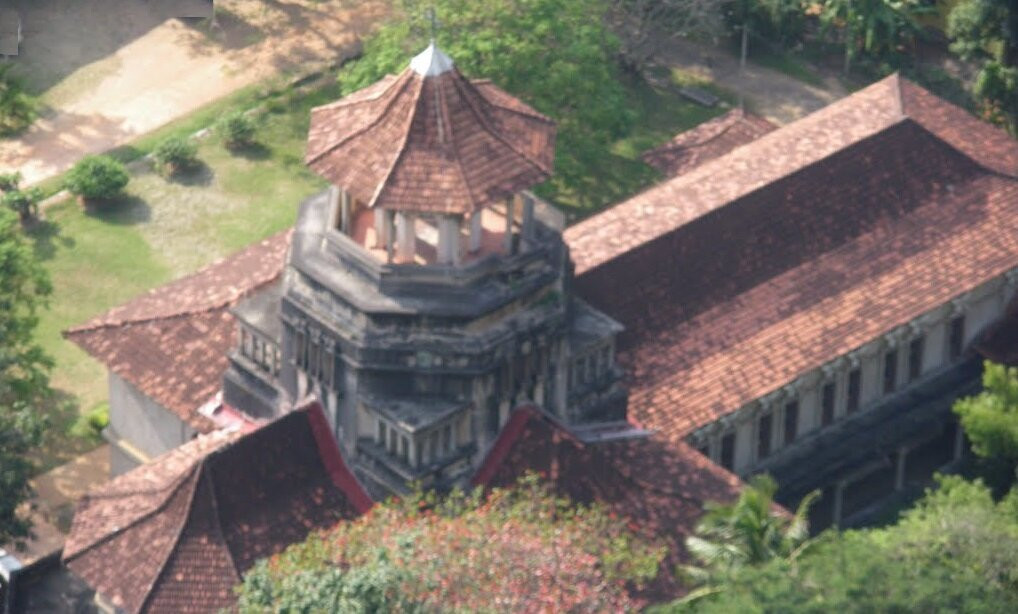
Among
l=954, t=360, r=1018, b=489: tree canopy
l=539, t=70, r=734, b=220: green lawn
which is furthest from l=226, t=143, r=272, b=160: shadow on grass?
l=954, t=360, r=1018, b=489: tree canopy

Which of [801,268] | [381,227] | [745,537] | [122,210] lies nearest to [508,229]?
[381,227]

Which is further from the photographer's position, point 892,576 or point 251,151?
point 251,151

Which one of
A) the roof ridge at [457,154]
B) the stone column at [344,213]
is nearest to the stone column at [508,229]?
the roof ridge at [457,154]

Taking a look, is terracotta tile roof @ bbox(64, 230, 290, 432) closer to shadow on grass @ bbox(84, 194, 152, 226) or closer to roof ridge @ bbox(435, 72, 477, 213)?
roof ridge @ bbox(435, 72, 477, 213)

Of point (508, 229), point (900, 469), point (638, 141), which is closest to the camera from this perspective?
point (508, 229)

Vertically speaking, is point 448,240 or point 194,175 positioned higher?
point 448,240

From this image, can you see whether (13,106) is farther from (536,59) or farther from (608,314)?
(608,314)
